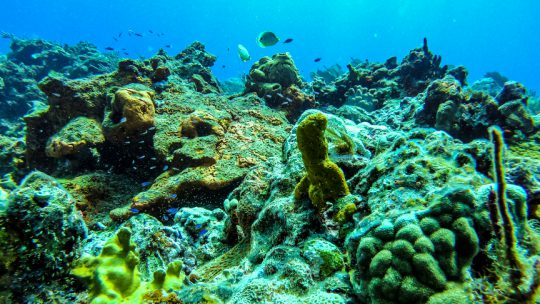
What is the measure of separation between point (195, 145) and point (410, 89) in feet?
27.2

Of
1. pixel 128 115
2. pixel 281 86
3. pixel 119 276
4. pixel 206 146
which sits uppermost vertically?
pixel 281 86

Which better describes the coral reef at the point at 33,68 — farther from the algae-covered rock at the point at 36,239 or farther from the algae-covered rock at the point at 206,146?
the algae-covered rock at the point at 36,239

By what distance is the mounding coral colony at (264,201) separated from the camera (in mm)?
1776

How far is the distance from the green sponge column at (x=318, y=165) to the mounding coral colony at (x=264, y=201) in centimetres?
2

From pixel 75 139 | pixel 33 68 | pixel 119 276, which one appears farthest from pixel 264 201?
pixel 33 68

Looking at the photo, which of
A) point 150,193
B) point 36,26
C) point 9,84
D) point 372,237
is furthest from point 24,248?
point 36,26

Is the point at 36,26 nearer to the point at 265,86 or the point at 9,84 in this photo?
the point at 9,84

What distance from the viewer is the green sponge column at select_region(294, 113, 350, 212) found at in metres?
2.63

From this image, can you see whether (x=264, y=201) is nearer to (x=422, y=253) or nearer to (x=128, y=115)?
(x=422, y=253)

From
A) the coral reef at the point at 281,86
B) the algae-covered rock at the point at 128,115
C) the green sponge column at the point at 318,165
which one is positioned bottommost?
the green sponge column at the point at 318,165

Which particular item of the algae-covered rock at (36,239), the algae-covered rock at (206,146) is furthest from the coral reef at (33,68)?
the algae-covered rock at (36,239)

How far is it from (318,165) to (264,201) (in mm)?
1313

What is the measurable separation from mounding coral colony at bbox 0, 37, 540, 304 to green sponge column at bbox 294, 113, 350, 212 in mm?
18

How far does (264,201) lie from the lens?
3.89m
